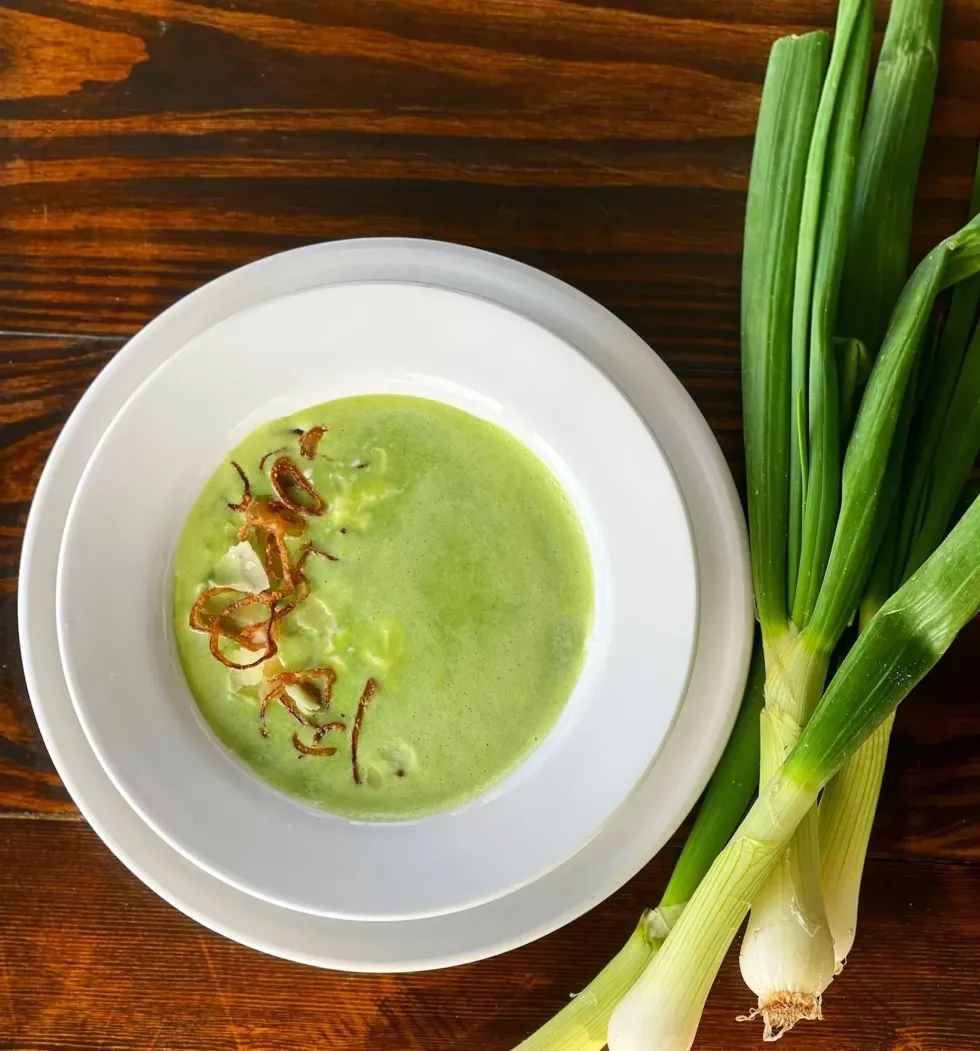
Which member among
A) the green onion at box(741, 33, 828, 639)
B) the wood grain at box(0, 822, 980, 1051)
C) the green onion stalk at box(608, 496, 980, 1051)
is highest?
the green onion at box(741, 33, 828, 639)

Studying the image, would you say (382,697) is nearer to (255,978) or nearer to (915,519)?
(255,978)

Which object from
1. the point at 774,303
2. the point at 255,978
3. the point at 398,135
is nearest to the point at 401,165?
the point at 398,135

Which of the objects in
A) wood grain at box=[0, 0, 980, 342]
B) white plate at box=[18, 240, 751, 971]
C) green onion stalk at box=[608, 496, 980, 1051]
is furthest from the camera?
wood grain at box=[0, 0, 980, 342]

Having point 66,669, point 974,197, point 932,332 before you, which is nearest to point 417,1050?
point 66,669

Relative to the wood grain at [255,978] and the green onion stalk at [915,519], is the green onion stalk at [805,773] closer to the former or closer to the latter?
the green onion stalk at [915,519]

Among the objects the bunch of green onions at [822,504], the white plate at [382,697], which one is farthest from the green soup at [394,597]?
the bunch of green onions at [822,504]

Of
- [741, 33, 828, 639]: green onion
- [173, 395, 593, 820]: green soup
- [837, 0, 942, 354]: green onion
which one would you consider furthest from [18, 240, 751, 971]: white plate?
[837, 0, 942, 354]: green onion

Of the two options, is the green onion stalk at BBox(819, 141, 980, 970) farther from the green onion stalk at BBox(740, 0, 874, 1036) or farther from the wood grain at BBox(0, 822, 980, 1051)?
the wood grain at BBox(0, 822, 980, 1051)

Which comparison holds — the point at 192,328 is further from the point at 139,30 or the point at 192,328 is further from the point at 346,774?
the point at 346,774
